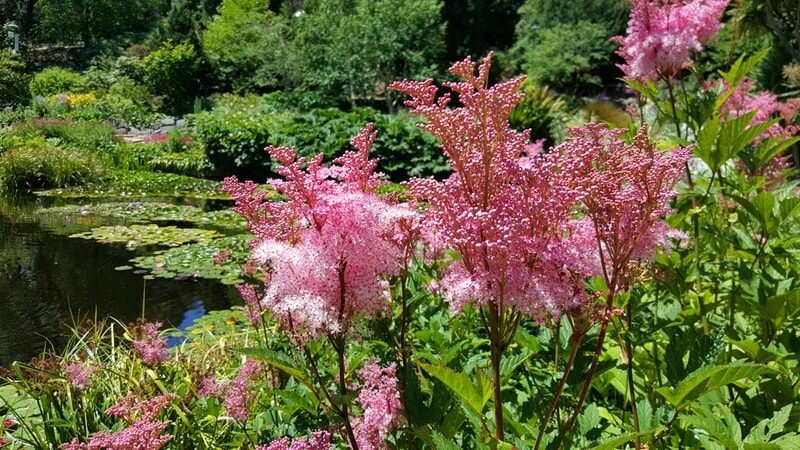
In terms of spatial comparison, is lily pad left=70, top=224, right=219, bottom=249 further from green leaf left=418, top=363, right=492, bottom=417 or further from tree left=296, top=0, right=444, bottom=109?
tree left=296, top=0, right=444, bottom=109

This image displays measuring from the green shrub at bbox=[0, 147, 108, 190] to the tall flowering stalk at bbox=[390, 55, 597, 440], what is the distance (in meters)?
13.6

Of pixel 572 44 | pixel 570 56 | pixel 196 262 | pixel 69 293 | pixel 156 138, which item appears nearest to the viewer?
pixel 69 293

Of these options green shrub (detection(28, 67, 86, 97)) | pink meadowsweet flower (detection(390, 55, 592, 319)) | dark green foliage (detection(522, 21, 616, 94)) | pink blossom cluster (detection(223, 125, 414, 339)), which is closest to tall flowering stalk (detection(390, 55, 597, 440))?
pink meadowsweet flower (detection(390, 55, 592, 319))

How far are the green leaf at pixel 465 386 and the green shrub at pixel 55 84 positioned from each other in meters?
26.9

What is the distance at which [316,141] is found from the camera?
11.7 meters

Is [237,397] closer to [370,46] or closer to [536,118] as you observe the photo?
[536,118]

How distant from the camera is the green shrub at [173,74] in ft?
73.3

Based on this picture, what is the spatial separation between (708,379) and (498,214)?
1.69ft

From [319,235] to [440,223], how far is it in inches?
9.6

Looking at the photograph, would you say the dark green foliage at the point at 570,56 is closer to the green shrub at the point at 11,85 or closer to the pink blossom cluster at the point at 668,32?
the green shrub at the point at 11,85

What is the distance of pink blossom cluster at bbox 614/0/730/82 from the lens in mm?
2273

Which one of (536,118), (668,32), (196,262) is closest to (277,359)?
(668,32)

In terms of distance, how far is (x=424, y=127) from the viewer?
1.11 m

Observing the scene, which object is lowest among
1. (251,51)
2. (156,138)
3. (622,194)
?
(156,138)
